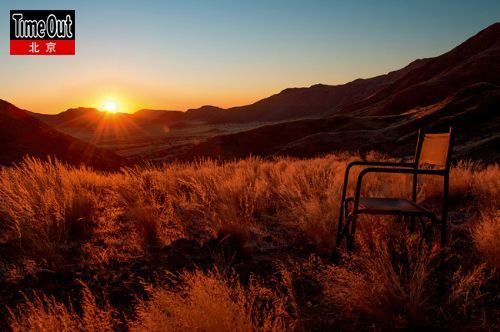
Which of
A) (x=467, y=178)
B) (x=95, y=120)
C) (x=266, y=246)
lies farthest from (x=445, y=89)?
(x=95, y=120)

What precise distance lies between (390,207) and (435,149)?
29.6 inches

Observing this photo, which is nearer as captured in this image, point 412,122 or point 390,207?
point 390,207

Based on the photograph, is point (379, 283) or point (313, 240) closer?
point (379, 283)

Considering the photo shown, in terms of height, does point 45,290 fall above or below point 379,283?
below

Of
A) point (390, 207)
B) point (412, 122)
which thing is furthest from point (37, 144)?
point (412, 122)

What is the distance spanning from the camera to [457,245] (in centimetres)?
416

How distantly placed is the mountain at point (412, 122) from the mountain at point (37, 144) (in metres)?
17.9

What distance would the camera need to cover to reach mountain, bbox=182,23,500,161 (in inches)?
1182

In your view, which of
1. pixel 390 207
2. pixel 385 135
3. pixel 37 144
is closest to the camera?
pixel 390 207

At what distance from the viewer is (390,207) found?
10.6ft

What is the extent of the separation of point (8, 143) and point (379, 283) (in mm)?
17441

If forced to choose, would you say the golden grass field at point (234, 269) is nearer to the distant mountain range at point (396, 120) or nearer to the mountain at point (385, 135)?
the distant mountain range at point (396, 120)

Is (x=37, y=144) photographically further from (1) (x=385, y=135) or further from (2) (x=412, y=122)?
(2) (x=412, y=122)

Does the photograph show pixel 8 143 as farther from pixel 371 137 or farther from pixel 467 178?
pixel 371 137
